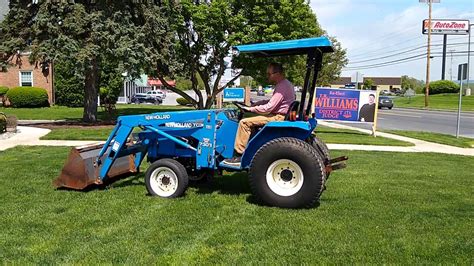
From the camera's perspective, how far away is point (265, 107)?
6582mm

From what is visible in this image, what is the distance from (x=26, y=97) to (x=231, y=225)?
1216 inches

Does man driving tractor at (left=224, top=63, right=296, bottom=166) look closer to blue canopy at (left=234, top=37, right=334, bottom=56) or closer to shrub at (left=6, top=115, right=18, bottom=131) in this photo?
blue canopy at (left=234, top=37, right=334, bottom=56)

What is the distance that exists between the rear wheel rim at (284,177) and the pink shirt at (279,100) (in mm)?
782

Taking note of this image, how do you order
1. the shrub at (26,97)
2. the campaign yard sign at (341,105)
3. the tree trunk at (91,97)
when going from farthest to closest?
the shrub at (26,97) → the tree trunk at (91,97) → the campaign yard sign at (341,105)

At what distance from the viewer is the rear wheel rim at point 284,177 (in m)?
6.23

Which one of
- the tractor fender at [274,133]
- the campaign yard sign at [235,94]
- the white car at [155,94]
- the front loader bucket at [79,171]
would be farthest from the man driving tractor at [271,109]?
the white car at [155,94]

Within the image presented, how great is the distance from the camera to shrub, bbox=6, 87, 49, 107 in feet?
107

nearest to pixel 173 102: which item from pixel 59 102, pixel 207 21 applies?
pixel 59 102

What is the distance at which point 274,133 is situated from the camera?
6.53 meters

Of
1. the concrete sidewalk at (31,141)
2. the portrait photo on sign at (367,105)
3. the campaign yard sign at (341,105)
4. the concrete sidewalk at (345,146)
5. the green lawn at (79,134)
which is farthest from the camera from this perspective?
the campaign yard sign at (341,105)

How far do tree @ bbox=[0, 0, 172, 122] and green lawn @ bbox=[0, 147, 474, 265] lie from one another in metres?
11.1

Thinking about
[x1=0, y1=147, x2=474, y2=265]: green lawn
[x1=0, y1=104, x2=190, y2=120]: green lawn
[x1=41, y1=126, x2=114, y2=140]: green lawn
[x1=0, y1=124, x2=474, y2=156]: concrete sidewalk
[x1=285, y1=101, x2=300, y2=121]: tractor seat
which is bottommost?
[x1=0, y1=124, x2=474, y2=156]: concrete sidewalk

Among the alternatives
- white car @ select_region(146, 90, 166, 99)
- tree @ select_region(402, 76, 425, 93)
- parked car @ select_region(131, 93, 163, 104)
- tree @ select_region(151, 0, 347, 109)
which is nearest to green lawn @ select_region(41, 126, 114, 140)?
tree @ select_region(151, 0, 347, 109)

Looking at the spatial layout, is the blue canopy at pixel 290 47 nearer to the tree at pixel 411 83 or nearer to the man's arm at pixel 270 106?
the man's arm at pixel 270 106
